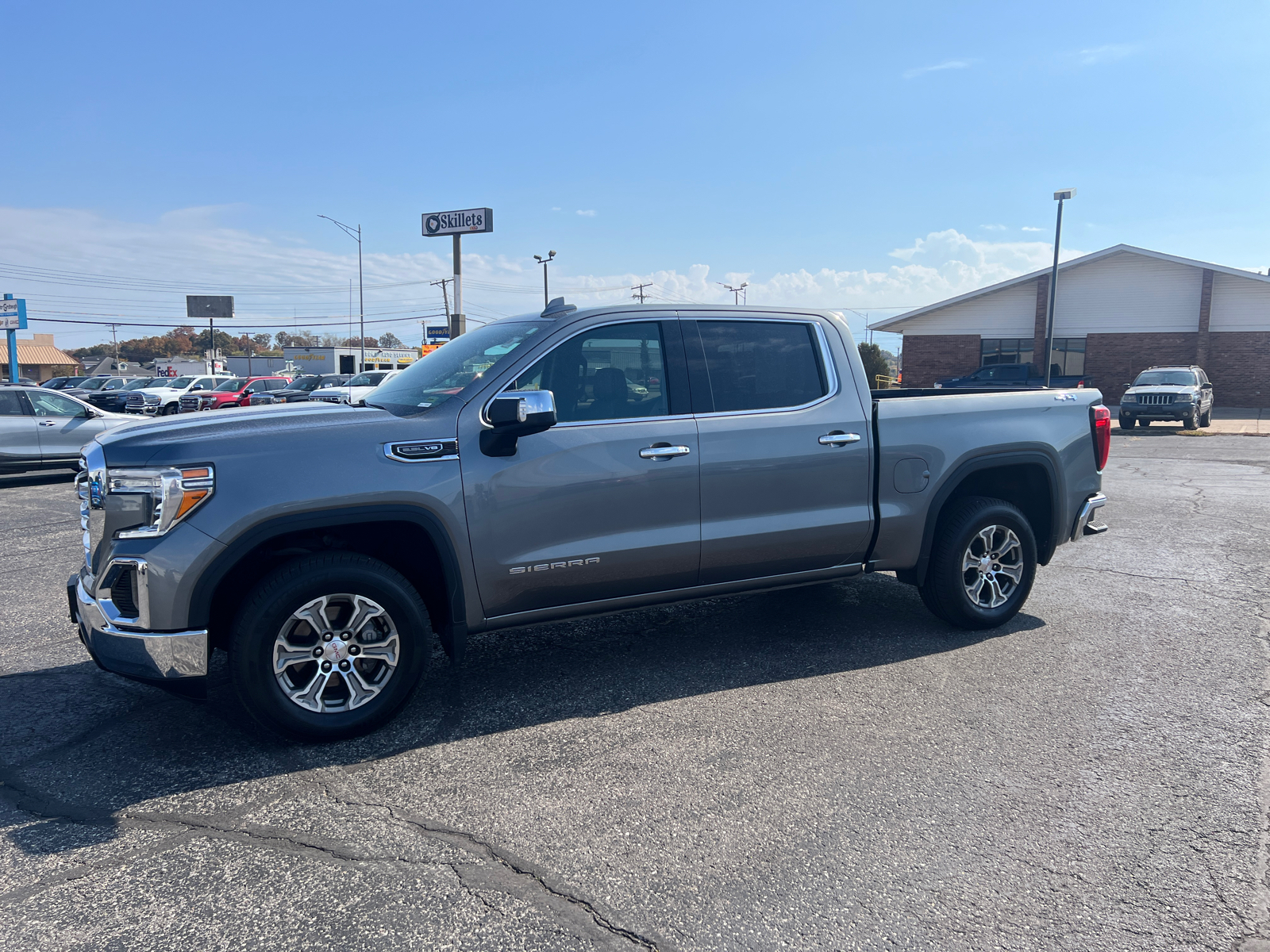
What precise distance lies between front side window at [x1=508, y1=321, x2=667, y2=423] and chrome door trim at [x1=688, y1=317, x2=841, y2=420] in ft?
1.16

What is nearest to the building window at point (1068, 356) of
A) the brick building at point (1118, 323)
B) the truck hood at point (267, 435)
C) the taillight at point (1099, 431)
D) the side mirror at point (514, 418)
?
the brick building at point (1118, 323)

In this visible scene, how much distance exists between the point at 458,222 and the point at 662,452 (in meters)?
32.7

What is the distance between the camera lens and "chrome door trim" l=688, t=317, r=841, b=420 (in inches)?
182

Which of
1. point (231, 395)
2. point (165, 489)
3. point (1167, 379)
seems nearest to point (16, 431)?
point (165, 489)

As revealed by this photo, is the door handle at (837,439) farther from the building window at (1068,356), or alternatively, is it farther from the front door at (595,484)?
the building window at (1068,356)

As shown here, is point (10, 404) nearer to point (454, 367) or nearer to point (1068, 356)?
point (454, 367)

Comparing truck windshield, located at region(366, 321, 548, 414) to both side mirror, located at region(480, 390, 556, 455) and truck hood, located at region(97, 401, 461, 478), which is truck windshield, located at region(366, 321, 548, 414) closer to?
truck hood, located at region(97, 401, 461, 478)

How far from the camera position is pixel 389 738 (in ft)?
12.8

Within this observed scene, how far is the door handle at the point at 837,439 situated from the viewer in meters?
4.74

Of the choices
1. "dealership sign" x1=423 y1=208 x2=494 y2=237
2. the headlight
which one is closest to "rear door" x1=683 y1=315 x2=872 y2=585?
the headlight

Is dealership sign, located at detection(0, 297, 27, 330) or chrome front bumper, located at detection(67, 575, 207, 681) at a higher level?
dealership sign, located at detection(0, 297, 27, 330)

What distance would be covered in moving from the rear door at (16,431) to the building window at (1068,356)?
34738mm

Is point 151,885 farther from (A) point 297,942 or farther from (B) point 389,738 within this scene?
(B) point 389,738

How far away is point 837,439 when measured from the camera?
15.7ft
